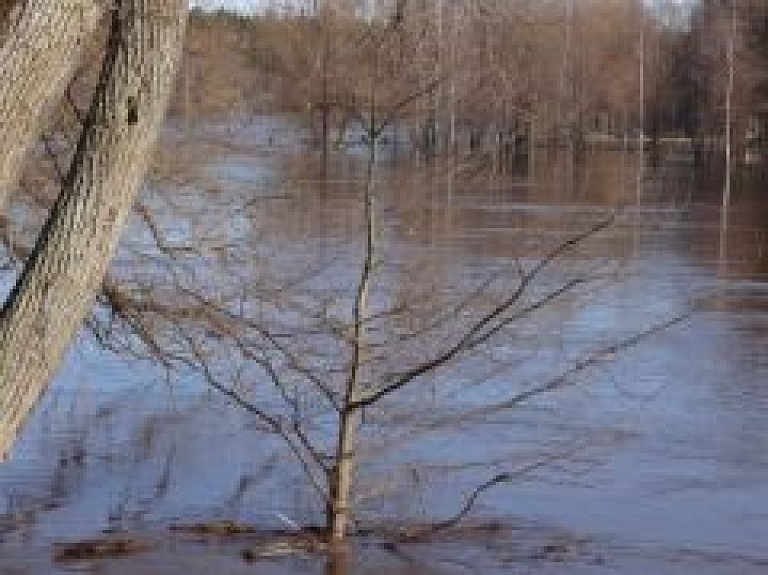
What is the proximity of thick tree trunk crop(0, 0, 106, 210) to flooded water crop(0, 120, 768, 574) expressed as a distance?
6.72m

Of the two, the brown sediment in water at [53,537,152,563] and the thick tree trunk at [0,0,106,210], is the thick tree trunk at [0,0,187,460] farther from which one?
the brown sediment in water at [53,537,152,563]

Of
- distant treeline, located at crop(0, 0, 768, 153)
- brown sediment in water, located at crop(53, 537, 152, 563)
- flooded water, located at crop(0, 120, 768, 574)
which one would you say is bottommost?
brown sediment in water, located at crop(53, 537, 152, 563)

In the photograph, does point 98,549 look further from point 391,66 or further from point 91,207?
point 91,207

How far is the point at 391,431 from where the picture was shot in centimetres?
1177

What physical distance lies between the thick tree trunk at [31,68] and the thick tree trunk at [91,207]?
0.16 meters

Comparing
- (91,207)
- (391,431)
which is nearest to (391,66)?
(391,431)

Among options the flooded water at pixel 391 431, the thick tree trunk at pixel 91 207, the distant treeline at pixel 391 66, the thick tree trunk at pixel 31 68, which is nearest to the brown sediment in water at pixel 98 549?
the flooded water at pixel 391 431

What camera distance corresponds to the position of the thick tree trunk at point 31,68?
120 inches

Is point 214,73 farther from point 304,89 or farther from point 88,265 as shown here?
point 88,265

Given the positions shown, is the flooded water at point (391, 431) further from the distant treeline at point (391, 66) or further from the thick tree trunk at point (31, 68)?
the thick tree trunk at point (31, 68)

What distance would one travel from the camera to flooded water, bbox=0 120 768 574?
33.7 feet

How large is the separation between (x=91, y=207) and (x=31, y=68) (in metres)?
0.33

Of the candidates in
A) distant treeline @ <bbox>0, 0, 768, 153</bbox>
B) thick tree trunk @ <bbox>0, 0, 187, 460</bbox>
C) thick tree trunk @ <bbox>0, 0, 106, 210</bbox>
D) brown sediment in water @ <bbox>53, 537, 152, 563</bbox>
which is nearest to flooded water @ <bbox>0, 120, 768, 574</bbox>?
brown sediment in water @ <bbox>53, 537, 152, 563</bbox>

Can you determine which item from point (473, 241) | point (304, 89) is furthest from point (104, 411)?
point (473, 241)
